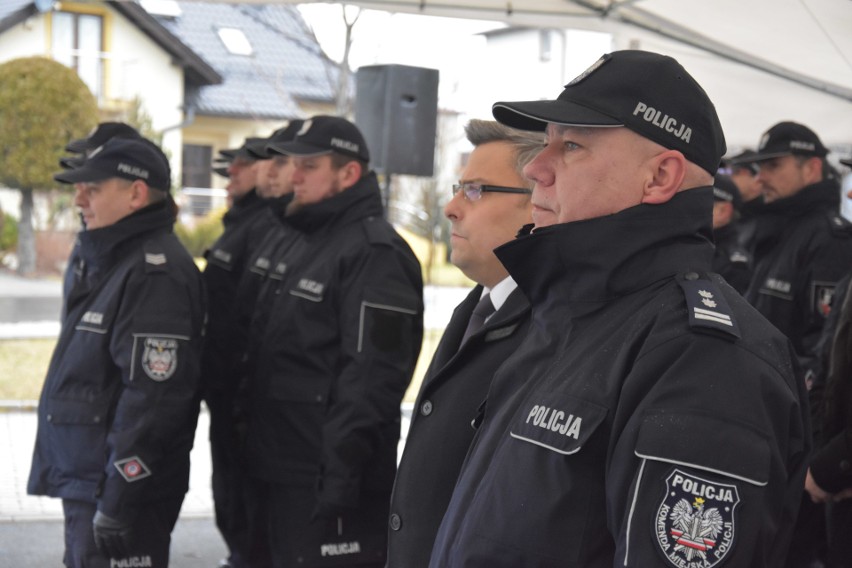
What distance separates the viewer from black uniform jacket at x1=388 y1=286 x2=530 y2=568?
107 inches

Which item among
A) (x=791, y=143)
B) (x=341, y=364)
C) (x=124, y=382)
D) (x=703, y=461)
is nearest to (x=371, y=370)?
(x=341, y=364)

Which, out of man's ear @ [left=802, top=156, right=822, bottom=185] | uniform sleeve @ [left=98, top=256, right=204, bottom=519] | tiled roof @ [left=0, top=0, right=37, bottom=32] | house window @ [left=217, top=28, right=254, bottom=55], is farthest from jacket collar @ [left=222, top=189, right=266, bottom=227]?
house window @ [left=217, top=28, right=254, bottom=55]

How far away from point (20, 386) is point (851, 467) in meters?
8.95

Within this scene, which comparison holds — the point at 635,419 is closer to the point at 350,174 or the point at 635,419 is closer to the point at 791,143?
the point at 350,174

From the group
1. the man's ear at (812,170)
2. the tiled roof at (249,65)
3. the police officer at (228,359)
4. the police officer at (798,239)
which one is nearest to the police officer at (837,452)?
the police officer at (798,239)

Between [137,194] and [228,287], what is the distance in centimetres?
165

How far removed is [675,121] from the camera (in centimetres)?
202

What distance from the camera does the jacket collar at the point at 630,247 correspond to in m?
2.02

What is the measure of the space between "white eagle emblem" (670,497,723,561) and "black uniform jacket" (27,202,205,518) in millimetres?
2932

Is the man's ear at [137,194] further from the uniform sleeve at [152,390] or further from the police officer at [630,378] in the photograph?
the police officer at [630,378]

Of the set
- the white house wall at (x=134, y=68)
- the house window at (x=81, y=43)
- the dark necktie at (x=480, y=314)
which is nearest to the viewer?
the dark necktie at (x=480, y=314)

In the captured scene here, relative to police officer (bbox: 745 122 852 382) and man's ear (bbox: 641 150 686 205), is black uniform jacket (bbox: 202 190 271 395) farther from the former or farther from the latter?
man's ear (bbox: 641 150 686 205)

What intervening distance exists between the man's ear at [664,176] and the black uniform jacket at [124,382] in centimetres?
278

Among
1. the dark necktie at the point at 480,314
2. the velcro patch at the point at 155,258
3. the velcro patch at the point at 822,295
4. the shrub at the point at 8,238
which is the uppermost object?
the dark necktie at the point at 480,314
